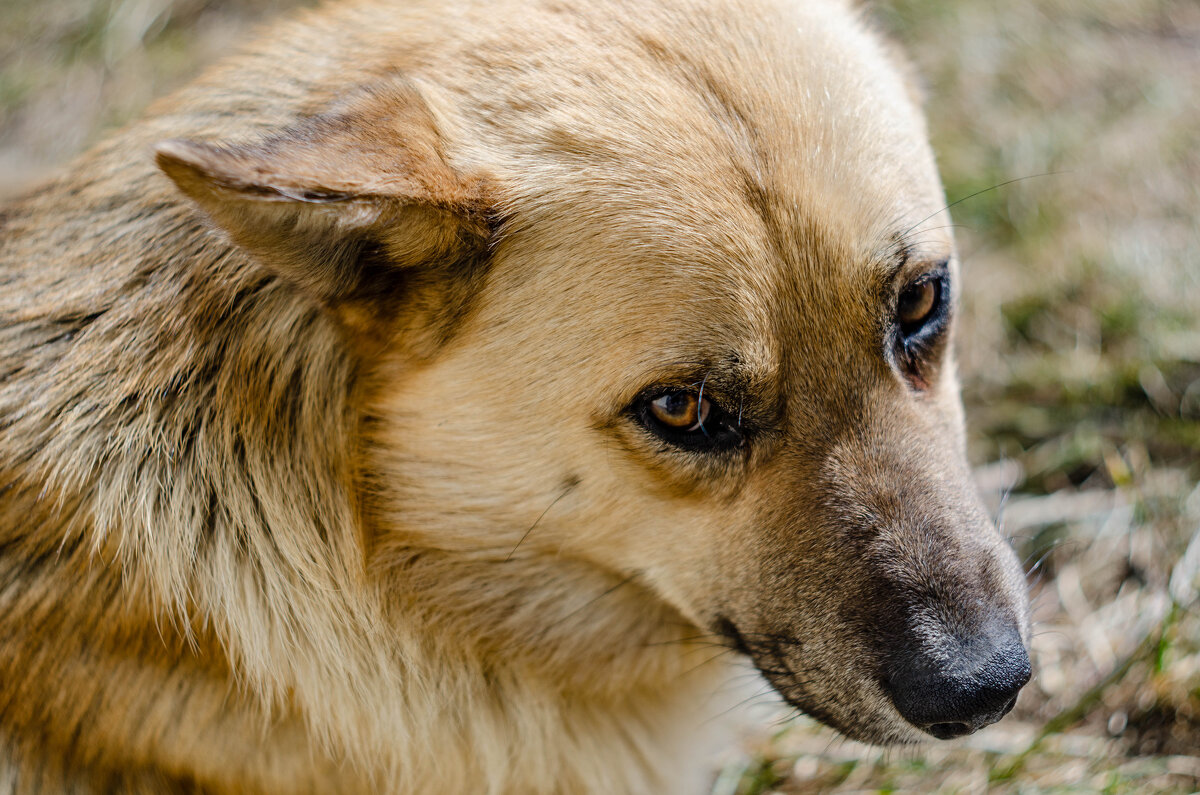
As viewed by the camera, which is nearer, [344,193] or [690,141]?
[344,193]

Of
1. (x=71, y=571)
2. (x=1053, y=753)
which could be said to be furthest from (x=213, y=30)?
(x=1053, y=753)

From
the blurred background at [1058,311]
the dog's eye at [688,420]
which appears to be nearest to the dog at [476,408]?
the dog's eye at [688,420]

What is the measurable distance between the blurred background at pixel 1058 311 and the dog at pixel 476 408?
70 centimetres

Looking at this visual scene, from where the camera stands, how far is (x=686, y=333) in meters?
2.09

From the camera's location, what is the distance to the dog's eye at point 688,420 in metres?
2.16

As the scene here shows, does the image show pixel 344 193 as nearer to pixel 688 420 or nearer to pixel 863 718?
pixel 688 420

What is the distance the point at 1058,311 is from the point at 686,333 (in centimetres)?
270

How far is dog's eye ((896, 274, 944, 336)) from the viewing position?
2.35m

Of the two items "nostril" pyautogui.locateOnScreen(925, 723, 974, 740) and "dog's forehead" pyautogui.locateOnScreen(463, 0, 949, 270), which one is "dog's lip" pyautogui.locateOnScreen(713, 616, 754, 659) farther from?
"dog's forehead" pyautogui.locateOnScreen(463, 0, 949, 270)

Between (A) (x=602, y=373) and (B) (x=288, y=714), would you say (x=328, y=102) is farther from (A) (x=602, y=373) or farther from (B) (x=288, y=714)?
(B) (x=288, y=714)

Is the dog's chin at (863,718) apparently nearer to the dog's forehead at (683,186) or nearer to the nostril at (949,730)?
the nostril at (949,730)

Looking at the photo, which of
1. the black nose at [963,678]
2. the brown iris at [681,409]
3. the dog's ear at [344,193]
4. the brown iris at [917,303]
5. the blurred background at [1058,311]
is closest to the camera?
the dog's ear at [344,193]

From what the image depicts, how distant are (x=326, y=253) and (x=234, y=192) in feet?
1.03

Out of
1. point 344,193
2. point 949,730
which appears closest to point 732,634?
point 949,730
